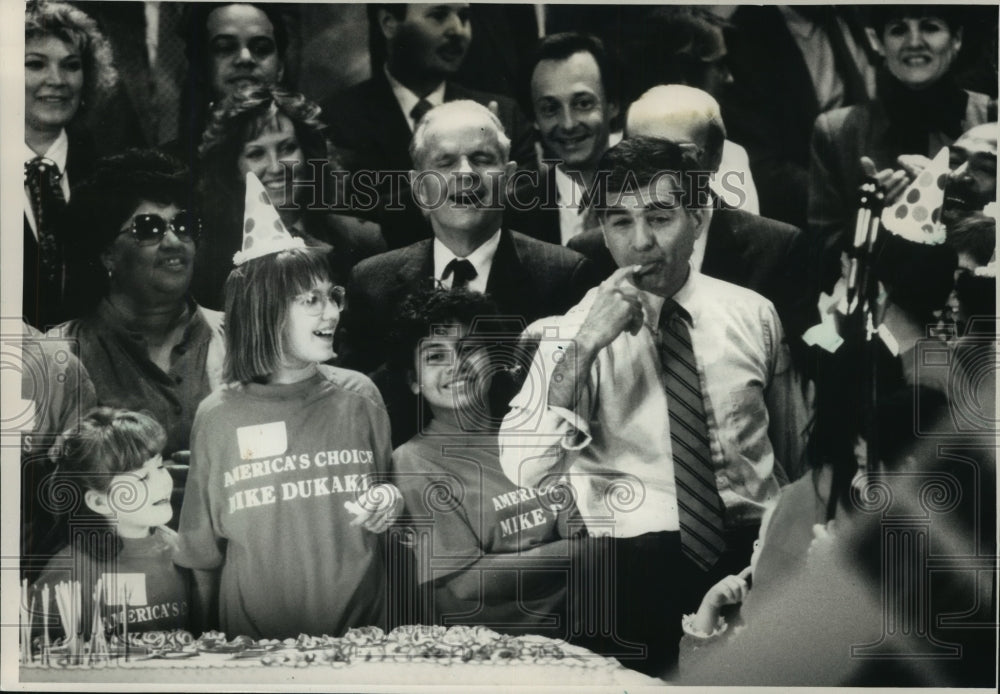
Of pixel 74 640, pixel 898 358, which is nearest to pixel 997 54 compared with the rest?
pixel 898 358

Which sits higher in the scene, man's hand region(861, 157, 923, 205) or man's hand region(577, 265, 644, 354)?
man's hand region(861, 157, 923, 205)

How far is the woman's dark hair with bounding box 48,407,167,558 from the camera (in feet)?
17.7

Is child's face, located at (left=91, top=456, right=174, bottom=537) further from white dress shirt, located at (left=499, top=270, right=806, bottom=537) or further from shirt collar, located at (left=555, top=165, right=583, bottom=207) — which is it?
shirt collar, located at (left=555, top=165, right=583, bottom=207)

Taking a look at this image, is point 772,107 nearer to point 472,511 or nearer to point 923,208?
point 923,208

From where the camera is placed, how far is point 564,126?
5434mm

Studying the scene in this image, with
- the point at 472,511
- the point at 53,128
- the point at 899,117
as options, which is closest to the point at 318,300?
the point at 472,511

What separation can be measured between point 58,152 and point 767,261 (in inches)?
125

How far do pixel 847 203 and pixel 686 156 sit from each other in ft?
2.45

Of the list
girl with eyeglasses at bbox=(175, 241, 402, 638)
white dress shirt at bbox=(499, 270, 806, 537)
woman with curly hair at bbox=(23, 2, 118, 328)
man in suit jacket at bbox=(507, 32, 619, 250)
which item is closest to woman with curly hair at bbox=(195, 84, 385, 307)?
girl with eyeglasses at bbox=(175, 241, 402, 638)

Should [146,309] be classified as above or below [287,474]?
above

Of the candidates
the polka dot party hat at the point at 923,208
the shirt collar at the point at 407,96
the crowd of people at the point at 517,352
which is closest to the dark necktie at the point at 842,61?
the crowd of people at the point at 517,352

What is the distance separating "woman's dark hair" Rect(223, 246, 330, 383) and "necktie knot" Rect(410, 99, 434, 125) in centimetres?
69

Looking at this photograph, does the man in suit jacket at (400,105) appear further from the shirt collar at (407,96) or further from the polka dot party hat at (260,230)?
the polka dot party hat at (260,230)

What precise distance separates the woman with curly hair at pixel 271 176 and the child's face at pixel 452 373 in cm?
49
